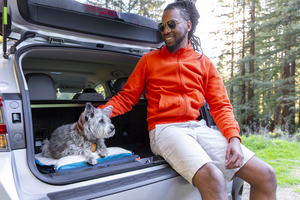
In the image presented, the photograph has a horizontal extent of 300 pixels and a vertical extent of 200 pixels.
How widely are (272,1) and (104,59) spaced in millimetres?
17681

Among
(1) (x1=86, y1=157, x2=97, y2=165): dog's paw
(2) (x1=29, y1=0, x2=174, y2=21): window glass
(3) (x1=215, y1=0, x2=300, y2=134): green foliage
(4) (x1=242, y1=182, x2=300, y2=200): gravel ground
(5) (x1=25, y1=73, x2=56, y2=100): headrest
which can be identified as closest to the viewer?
(2) (x1=29, y1=0, x2=174, y2=21): window glass

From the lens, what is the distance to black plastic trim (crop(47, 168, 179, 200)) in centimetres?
132

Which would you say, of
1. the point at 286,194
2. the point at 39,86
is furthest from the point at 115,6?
the point at 286,194

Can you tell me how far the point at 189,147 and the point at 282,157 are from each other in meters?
4.89

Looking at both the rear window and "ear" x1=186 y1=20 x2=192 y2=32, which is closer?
the rear window

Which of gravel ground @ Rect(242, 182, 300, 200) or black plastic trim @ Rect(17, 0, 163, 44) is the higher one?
black plastic trim @ Rect(17, 0, 163, 44)

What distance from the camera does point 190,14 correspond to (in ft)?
8.32

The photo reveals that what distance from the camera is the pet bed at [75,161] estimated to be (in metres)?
2.01

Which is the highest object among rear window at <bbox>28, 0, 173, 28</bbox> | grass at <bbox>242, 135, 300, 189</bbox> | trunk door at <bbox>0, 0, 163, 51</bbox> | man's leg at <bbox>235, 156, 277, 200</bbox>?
rear window at <bbox>28, 0, 173, 28</bbox>

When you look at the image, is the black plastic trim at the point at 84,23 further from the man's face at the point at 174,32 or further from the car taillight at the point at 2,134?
the car taillight at the point at 2,134

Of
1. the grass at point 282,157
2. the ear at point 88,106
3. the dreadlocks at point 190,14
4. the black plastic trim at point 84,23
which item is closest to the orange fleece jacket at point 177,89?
the ear at point 88,106

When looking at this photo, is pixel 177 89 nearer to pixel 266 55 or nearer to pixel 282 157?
pixel 282 157

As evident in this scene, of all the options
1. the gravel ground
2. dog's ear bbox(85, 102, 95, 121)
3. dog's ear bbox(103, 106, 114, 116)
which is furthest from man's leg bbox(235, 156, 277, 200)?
the gravel ground

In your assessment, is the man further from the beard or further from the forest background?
the forest background
